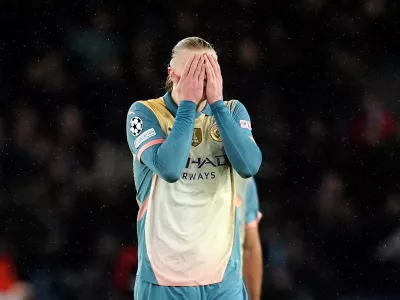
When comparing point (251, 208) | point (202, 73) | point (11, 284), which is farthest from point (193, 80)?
point (11, 284)

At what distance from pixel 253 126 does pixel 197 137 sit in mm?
1953

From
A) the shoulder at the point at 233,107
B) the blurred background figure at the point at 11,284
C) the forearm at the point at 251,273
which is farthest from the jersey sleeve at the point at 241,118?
the blurred background figure at the point at 11,284

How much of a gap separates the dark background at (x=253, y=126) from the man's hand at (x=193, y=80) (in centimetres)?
195

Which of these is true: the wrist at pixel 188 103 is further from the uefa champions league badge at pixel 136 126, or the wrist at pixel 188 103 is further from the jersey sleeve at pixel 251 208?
the jersey sleeve at pixel 251 208

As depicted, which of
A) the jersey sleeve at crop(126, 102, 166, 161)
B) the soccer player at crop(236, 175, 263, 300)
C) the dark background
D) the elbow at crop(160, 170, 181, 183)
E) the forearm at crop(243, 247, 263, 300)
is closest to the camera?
the elbow at crop(160, 170, 181, 183)

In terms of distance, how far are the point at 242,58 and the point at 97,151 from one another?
103 cm

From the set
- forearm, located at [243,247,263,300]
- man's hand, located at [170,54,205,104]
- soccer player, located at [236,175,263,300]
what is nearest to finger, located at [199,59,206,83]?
man's hand, located at [170,54,205,104]

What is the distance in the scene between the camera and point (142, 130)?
2084 millimetres

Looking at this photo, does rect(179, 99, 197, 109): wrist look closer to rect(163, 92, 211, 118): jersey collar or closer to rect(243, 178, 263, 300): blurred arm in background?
rect(163, 92, 211, 118): jersey collar

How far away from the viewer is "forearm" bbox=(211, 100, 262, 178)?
2.00 m

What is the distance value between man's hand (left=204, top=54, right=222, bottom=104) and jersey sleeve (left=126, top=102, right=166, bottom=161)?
0.19 m

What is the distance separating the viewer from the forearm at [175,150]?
6.40 feet

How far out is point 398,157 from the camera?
409 centimetres

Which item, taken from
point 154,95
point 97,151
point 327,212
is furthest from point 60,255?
point 327,212
